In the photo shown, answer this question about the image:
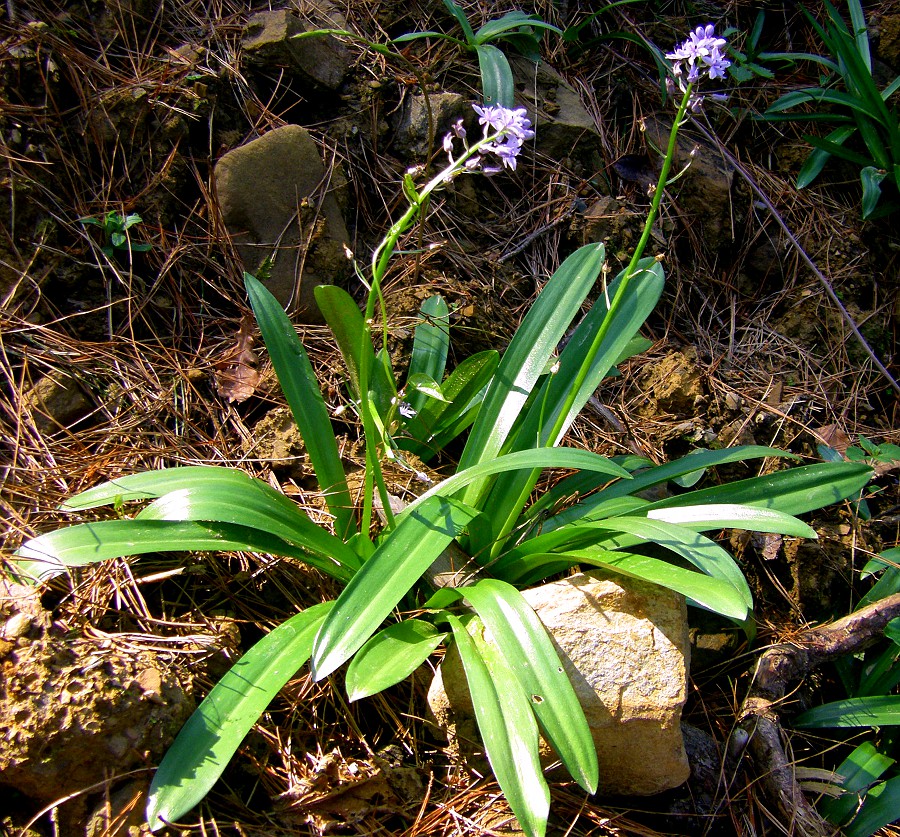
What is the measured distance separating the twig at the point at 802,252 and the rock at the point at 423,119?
1029 mm

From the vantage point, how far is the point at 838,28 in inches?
119

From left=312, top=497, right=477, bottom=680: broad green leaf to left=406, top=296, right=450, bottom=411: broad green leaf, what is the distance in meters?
0.62

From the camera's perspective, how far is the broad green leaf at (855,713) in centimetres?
199

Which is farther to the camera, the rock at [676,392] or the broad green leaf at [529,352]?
the rock at [676,392]

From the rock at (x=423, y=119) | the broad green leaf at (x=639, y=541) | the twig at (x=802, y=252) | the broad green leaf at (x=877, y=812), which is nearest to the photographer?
the broad green leaf at (x=639, y=541)

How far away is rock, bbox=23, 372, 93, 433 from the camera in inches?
79.0

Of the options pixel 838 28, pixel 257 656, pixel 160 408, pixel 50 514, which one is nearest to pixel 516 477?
pixel 257 656

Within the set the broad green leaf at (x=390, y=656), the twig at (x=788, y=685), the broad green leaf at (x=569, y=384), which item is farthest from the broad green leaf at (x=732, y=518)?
the broad green leaf at (x=390, y=656)

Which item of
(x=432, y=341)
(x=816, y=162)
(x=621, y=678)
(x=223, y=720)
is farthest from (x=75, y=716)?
(x=816, y=162)

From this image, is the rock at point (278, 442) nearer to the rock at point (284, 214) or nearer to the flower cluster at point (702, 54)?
the rock at point (284, 214)

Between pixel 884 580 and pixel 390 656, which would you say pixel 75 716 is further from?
pixel 884 580

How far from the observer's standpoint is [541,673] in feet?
5.01

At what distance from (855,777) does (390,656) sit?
1293 millimetres

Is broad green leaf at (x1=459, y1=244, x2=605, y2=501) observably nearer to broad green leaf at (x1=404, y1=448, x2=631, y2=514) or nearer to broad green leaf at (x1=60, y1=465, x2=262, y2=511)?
broad green leaf at (x1=404, y1=448, x2=631, y2=514)
